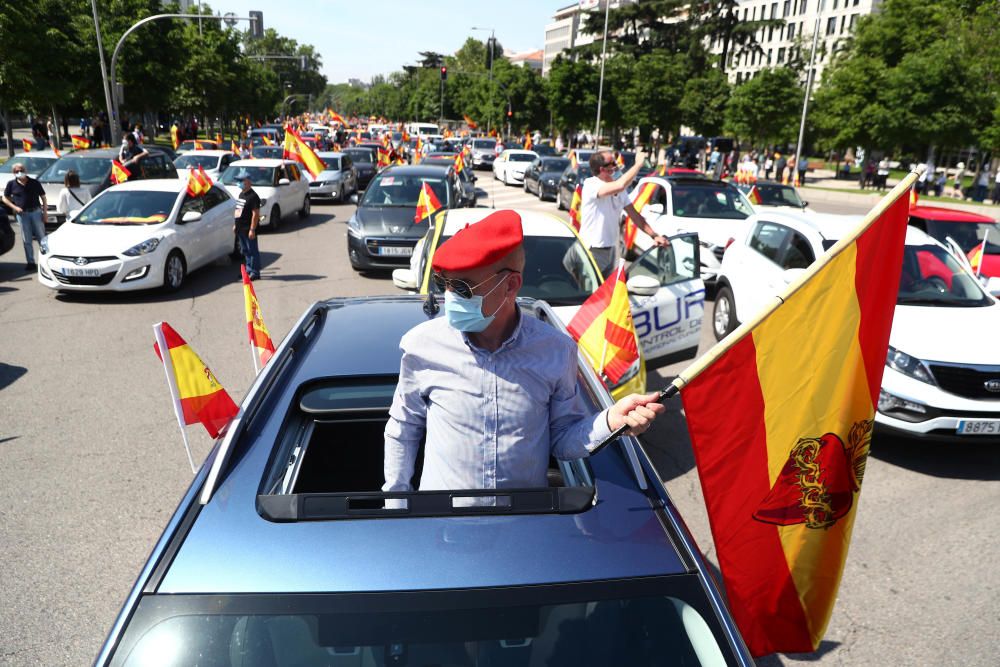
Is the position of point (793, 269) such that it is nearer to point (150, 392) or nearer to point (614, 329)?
point (614, 329)

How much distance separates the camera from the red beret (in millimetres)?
2262

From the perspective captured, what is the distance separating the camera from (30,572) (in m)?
4.26

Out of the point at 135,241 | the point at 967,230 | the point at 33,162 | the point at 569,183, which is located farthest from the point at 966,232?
the point at 33,162

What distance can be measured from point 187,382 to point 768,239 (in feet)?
23.3

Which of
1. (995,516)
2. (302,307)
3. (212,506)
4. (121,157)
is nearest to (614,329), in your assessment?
(995,516)

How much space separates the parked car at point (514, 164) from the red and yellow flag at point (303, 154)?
13.5 m

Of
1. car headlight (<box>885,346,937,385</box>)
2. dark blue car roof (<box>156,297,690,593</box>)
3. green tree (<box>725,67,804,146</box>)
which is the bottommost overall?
car headlight (<box>885,346,937,385</box>)

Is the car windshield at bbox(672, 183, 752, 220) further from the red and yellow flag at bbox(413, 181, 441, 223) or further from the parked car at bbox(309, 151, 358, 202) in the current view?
the parked car at bbox(309, 151, 358, 202)

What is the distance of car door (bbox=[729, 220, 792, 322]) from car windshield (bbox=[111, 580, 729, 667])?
672cm

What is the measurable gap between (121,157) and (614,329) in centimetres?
1660

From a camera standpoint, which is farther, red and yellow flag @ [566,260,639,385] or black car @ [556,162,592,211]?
black car @ [556,162,592,211]

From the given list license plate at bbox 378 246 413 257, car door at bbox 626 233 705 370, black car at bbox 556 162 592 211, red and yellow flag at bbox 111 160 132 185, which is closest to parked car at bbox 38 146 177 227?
red and yellow flag at bbox 111 160 132 185

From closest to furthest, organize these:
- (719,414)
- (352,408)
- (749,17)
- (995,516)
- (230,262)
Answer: (719,414)
(352,408)
(995,516)
(230,262)
(749,17)

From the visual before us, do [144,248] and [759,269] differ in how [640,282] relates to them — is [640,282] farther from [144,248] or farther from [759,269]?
[144,248]
